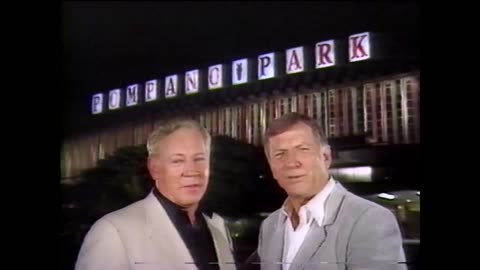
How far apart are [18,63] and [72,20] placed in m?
0.43

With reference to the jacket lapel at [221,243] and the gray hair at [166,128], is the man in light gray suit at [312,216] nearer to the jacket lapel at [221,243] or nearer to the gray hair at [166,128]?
the jacket lapel at [221,243]

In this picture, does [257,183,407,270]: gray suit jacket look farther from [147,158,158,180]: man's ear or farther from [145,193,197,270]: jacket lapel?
[147,158,158,180]: man's ear

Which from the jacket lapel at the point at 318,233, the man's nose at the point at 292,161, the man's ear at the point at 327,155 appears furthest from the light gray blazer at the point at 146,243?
the man's ear at the point at 327,155

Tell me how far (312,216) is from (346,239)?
0.20m

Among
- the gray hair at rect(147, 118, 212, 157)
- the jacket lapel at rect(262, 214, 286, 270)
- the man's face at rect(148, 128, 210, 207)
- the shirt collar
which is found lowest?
the jacket lapel at rect(262, 214, 286, 270)

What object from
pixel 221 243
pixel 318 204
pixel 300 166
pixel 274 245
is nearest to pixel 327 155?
pixel 300 166

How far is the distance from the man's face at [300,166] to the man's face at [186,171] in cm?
35

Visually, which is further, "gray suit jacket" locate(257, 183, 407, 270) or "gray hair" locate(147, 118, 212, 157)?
"gray hair" locate(147, 118, 212, 157)

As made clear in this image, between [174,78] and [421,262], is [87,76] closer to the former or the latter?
[174,78]

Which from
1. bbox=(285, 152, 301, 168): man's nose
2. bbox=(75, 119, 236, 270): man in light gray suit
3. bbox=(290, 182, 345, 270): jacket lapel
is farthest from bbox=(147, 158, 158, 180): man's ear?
bbox=(290, 182, 345, 270): jacket lapel

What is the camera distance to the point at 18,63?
4.32m

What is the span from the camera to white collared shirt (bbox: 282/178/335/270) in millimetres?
3883

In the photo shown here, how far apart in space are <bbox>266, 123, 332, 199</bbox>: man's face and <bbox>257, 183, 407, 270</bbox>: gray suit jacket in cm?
11

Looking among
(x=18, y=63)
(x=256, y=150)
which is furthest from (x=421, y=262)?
(x=18, y=63)
